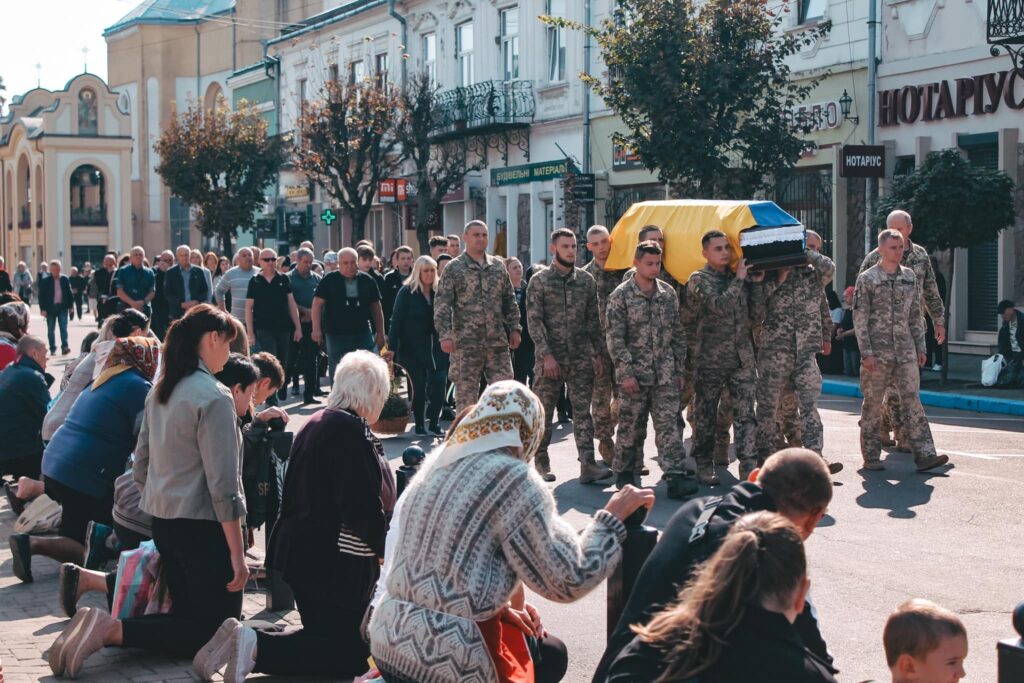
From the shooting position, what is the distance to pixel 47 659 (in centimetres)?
664

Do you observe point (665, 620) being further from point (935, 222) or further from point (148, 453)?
point (935, 222)

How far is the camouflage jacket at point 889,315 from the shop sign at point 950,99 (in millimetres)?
9909

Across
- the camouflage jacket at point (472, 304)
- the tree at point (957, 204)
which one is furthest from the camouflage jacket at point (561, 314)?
the tree at point (957, 204)

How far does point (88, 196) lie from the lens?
7375 centimetres

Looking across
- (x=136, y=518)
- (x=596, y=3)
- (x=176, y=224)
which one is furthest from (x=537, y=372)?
(x=176, y=224)

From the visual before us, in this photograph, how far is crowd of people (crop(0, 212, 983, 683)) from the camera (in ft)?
12.5

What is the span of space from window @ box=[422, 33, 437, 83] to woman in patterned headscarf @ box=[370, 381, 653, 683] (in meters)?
32.9

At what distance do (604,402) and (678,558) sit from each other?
7898 millimetres

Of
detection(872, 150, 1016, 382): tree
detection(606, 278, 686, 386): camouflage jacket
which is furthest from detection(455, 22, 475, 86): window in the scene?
detection(606, 278, 686, 386): camouflage jacket

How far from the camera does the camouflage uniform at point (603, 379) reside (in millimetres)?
11414

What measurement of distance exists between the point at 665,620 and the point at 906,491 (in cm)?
744

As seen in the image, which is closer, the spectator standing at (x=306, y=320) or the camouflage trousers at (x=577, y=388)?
the camouflage trousers at (x=577, y=388)

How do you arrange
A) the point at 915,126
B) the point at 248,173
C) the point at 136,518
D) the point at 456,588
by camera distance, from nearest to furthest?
1. the point at 456,588
2. the point at 136,518
3. the point at 915,126
4. the point at 248,173

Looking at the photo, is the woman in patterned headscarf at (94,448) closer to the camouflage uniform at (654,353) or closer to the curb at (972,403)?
the camouflage uniform at (654,353)
